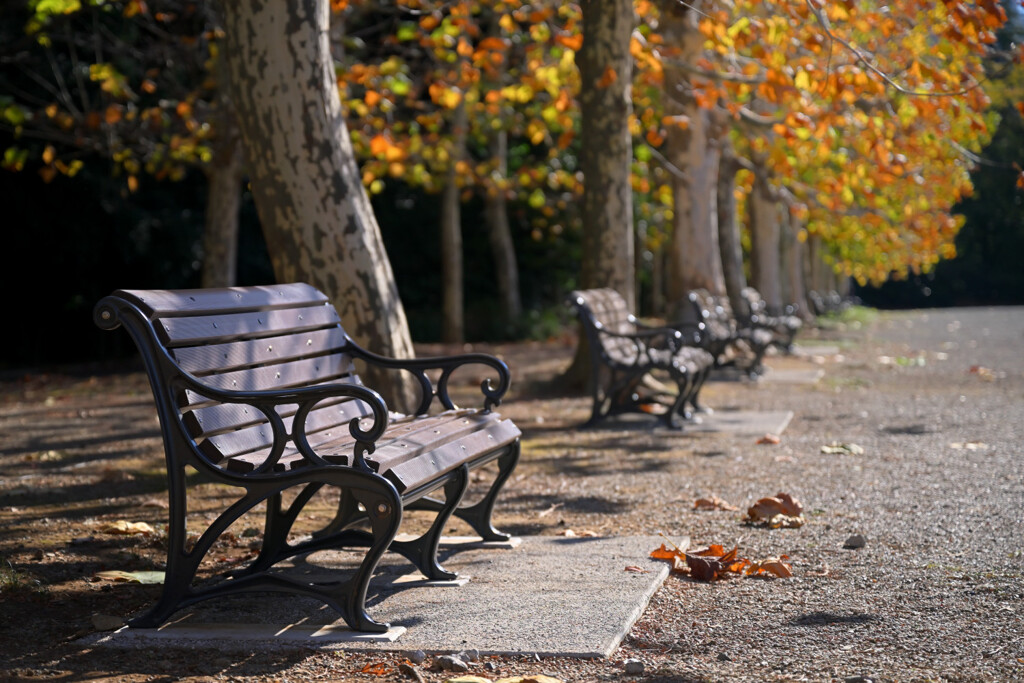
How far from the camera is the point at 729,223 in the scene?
69.9 ft

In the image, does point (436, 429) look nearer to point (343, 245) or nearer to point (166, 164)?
point (343, 245)

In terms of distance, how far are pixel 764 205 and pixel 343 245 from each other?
1863 centimetres

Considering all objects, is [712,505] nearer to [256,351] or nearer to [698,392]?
[256,351]

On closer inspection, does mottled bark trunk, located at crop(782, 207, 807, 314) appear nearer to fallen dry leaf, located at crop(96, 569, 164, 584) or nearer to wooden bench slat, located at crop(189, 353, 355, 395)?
wooden bench slat, located at crop(189, 353, 355, 395)

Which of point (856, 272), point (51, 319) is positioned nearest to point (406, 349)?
point (51, 319)

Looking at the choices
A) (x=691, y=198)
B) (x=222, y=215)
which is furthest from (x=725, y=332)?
(x=222, y=215)

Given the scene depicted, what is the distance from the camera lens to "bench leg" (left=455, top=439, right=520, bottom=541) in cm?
503

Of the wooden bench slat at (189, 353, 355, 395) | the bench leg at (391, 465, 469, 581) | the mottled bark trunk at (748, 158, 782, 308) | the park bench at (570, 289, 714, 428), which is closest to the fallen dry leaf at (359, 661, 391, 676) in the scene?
the bench leg at (391, 465, 469, 581)

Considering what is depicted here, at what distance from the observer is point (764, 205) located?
952 inches

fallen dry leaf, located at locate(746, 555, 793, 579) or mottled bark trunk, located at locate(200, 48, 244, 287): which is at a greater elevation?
mottled bark trunk, located at locate(200, 48, 244, 287)

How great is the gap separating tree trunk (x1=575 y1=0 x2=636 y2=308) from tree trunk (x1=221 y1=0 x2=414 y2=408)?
4.73 m

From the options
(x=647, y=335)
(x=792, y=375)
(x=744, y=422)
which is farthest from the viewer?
(x=792, y=375)

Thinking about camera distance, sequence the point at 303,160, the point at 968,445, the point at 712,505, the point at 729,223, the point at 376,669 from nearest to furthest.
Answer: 1. the point at 376,669
2. the point at 712,505
3. the point at 303,160
4. the point at 968,445
5. the point at 729,223

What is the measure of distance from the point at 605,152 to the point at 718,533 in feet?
21.3
